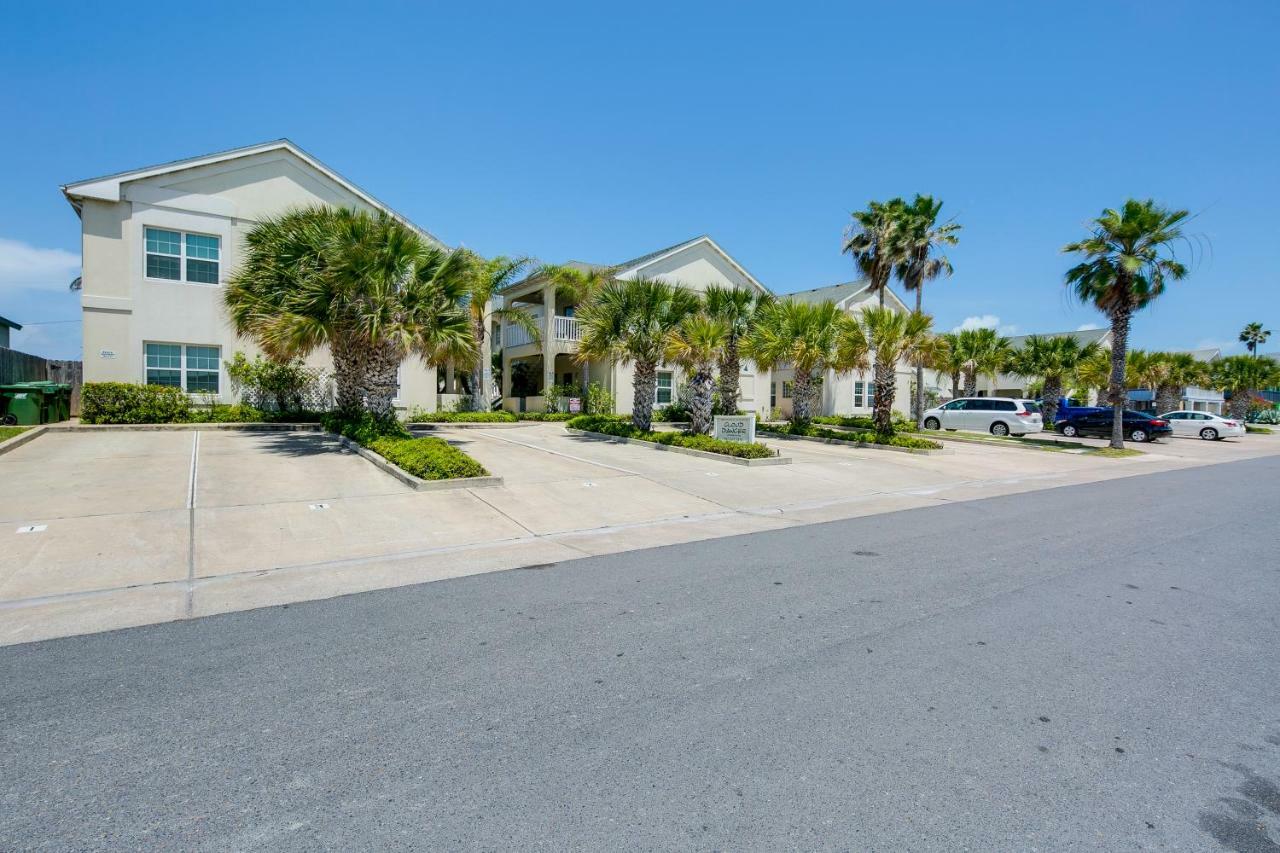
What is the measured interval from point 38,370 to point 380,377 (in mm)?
15088

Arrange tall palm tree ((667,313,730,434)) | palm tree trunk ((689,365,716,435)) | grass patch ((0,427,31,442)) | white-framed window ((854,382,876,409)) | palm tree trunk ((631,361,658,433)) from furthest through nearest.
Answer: white-framed window ((854,382,876,409)), palm tree trunk ((631,361,658,433)), palm tree trunk ((689,365,716,435)), tall palm tree ((667,313,730,434)), grass patch ((0,427,31,442))

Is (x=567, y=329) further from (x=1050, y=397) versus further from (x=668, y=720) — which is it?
(x=1050, y=397)

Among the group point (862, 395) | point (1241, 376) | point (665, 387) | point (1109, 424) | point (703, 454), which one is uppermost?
point (1241, 376)

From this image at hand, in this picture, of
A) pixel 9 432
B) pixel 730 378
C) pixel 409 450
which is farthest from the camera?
pixel 730 378

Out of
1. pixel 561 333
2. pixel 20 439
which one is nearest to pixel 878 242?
pixel 561 333

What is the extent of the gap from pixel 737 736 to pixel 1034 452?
22881 mm

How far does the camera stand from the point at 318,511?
884 cm

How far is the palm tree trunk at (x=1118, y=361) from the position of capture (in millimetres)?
23984

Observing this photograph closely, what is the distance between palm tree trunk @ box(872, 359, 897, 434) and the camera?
73.3 feet

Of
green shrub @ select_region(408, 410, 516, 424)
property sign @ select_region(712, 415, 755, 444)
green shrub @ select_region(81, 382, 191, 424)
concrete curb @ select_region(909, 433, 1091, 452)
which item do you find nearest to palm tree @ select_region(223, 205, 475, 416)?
green shrub @ select_region(81, 382, 191, 424)

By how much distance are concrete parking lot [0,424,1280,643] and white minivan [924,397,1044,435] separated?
1095 cm

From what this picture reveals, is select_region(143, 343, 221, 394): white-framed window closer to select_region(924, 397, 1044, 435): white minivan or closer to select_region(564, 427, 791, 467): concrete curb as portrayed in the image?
select_region(564, 427, 791, 467): concrete curb

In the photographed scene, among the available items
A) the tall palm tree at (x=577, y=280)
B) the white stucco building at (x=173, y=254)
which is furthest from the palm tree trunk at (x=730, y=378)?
the white stucco building at (x=173, y=254)

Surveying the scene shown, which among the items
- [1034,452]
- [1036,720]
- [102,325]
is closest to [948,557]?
[1036,720]
